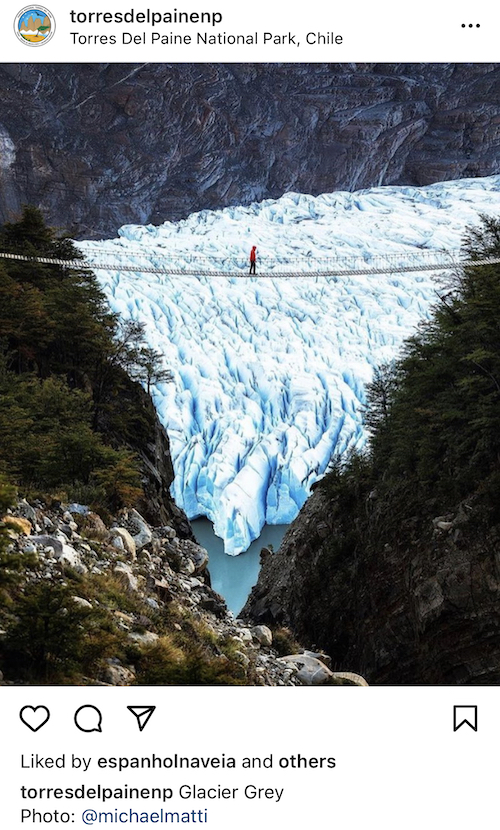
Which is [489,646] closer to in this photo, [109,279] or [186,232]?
[109,279]

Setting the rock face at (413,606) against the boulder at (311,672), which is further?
the rock face at (413,606)

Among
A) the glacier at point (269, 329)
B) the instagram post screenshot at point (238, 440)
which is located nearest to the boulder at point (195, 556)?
the instagram post screenshot at point (238, 440)

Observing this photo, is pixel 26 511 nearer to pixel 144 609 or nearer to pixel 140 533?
pixel 144 609

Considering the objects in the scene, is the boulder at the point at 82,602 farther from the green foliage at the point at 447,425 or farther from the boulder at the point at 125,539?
the green foliage at the point at 447,425

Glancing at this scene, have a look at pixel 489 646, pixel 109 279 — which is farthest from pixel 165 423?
pixel 489 646

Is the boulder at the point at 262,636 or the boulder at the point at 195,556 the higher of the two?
the boulder at the point at 195,556
